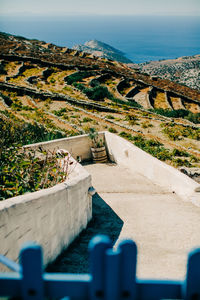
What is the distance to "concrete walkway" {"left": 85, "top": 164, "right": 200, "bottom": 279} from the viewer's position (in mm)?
4422

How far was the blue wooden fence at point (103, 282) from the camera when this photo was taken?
4.67ft

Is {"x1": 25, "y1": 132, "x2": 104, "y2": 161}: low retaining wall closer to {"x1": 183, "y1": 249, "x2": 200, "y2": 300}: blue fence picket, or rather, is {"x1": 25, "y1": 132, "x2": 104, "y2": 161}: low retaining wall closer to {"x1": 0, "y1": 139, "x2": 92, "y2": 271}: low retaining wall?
{"x1": 0, "y1": 139, "x2": 92, "y2": 271}: low retaining wall

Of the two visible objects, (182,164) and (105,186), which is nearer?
(105,186)

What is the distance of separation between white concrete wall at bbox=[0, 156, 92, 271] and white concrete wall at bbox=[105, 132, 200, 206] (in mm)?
2622

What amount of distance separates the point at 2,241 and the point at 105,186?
495cm

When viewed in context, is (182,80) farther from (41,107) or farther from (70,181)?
(70,181)

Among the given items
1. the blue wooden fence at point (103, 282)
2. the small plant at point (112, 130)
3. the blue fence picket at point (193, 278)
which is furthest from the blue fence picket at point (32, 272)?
the small plant at point (112, 130)

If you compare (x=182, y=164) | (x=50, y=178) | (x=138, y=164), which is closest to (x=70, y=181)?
(x=50, y=178)

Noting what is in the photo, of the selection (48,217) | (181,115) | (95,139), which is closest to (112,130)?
(95,139)

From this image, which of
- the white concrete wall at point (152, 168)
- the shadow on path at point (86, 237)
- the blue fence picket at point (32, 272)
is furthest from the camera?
the white concrete wall at point (152, 168)

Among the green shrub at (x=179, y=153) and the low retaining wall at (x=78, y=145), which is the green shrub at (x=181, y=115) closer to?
the green shrub at (x=179, y=153)

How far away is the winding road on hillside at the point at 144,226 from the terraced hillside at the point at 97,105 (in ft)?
18.3

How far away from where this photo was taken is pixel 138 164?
909 centimetres

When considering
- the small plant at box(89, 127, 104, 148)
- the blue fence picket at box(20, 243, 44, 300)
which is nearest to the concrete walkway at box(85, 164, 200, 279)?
the small plant at box(89, 127, 104, 148)
